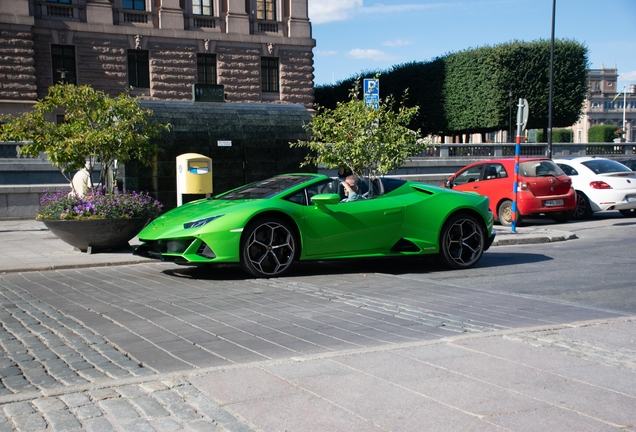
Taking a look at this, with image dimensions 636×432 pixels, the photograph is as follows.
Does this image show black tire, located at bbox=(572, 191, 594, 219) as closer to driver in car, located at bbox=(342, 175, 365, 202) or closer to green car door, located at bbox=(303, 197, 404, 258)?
green car door, located at bbox=(303, 197, 404, 258)

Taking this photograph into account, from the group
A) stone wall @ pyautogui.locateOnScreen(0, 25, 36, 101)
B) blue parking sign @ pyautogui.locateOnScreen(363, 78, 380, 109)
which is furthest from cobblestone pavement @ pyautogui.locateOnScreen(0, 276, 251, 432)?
stone wall @ pyautogui.locateOnScreen(0, 25, 36, 101)

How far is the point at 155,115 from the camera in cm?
1670

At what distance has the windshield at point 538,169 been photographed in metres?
17.7

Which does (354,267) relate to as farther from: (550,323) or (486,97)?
(486,97)

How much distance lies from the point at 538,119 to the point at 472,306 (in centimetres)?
4050

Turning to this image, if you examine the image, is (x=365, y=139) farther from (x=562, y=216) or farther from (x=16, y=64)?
(x=16, y=64)

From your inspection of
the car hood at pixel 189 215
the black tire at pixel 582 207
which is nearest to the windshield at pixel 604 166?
the black tire at pixel 582 207

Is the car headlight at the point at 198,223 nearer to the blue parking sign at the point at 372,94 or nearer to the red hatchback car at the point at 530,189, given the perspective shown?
the blue parking sign at the point at 372,94

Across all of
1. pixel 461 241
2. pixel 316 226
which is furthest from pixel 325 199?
pixel 461 241

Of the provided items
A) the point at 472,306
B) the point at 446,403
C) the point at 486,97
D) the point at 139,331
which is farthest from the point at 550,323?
the point at 486,97

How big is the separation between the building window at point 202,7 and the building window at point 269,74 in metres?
3.74

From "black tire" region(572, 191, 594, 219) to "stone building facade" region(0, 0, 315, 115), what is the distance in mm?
18582

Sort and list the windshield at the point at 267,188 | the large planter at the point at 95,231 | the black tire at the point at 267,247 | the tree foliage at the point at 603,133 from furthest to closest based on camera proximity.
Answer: the tree foliage at the point at 603,133 < the large planter at the point at 95,231 < the windshield at the point at 267,188 < the black tire at the point at 267,247

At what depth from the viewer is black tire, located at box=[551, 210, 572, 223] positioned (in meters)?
18.4
